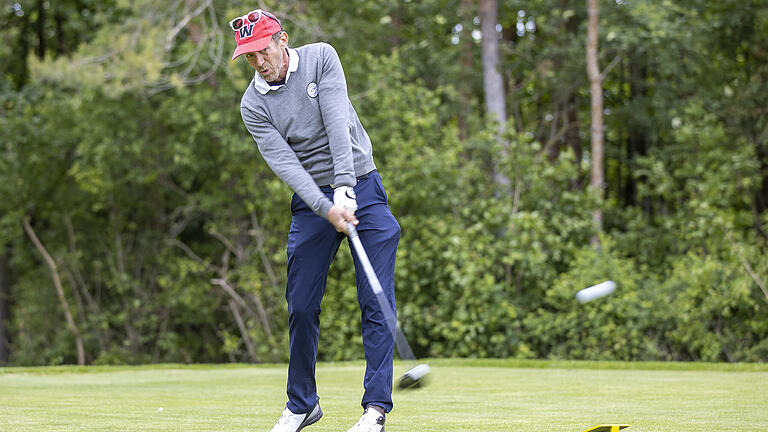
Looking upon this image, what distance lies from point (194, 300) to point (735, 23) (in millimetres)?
9599

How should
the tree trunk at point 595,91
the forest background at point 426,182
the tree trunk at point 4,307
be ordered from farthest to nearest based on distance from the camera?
the tree trunk at point 4,307 → the tree trunk at point 595,91 → the forest background at point 426,182

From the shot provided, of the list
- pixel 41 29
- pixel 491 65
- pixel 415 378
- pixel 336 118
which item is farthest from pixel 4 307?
pixel 415 378

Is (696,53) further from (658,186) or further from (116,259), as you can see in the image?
(116,259)

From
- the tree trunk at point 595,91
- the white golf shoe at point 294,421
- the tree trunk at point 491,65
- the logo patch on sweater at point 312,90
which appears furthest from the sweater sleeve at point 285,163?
the tree trunk at point 491,65

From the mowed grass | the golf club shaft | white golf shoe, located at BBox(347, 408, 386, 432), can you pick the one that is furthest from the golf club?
the mowed grass

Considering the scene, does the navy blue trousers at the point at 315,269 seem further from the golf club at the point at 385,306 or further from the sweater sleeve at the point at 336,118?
the sweater sleeve at the point at 336,118

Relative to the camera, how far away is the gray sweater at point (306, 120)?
12.6 feet

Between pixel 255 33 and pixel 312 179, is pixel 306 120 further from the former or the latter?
pixel 255 33

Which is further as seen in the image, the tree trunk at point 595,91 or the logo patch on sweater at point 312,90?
the tree trunk at point 595,91

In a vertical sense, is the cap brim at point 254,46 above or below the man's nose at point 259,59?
above

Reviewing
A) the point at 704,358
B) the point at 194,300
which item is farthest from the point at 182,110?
the point at 704,358

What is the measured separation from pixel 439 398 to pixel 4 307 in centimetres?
1504

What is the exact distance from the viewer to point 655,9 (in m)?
13.4

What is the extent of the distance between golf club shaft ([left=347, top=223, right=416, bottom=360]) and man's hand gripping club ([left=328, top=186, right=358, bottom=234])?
3cm
